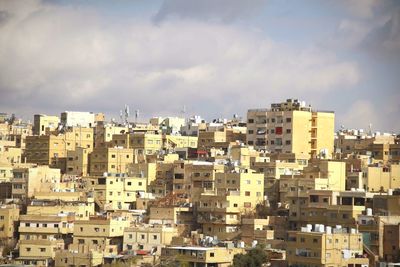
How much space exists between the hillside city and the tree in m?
0.04

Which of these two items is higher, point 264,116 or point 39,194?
point 264,116

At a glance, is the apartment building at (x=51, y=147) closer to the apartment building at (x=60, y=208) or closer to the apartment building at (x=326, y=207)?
the apartment building at (x=60, y=208)

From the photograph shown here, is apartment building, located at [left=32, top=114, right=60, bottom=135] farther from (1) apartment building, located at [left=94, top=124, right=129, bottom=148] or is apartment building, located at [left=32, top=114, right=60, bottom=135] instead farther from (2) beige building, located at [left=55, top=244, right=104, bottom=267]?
(2) beige building, located at [left=55, top=244, right=104, bottom=267]

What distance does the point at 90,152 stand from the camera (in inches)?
2207

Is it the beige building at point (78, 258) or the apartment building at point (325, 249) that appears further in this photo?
the beige building at point (78, 258)

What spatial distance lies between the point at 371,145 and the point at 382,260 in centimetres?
1748

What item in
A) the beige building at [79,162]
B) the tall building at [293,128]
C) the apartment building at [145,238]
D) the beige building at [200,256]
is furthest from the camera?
the tall building at [293,128]

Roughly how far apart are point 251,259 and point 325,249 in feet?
6.91

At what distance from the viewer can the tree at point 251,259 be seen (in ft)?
133

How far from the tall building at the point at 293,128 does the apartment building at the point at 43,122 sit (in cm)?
1149

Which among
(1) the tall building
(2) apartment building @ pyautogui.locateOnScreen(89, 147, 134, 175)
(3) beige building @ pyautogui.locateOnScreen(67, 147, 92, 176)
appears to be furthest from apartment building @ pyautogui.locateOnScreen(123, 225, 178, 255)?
(1) the tall building

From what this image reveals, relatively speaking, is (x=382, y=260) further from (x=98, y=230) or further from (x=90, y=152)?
(x=90, y=152)

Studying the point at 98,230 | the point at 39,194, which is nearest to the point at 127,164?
the point at 39,194

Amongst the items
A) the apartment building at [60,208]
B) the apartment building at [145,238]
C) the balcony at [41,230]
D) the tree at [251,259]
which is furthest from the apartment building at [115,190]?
the tree at [251,259]
